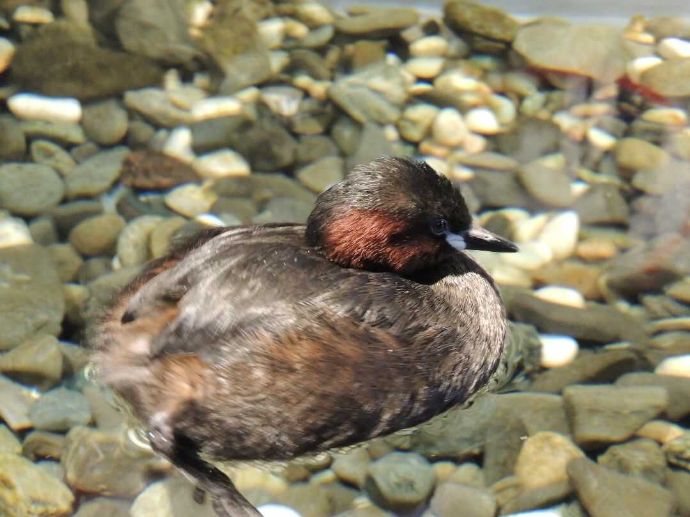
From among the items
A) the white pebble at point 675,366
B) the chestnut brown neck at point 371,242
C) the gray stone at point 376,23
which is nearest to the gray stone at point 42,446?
the chestnut brown neck at point 371,242

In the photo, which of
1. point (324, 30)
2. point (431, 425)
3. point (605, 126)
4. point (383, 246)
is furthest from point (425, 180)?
point (324, 30)

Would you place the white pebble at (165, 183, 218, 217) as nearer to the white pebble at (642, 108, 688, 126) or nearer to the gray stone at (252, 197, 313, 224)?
the gray stone at (252, 197, 313, 224)

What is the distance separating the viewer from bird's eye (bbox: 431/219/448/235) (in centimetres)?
377

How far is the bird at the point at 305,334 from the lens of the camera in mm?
3439

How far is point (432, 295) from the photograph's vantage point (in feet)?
12.5

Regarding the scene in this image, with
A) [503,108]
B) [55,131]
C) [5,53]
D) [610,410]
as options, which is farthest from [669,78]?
[5,53]

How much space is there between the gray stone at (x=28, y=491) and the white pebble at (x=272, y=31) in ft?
10.2

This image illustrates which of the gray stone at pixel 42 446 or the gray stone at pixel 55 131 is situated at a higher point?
the gray stone at pixel 55 131

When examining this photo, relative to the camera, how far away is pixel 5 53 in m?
5.82

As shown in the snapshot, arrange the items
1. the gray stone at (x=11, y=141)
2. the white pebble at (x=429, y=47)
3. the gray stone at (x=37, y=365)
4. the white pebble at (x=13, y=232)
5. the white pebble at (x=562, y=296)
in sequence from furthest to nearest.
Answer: the white pebble at (x=429, y=47) → the gray stone at (x=11, y=141) → the white pebble at (x=13, y=232) → the white pebble at (x=562, y=296) → the gray stone at (x=37, y=365)

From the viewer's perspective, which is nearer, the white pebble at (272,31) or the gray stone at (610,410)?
the gray stone at (610,410)

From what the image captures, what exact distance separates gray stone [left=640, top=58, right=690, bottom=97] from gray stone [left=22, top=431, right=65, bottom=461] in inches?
146

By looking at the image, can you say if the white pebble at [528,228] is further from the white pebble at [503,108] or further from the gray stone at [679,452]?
the gray stone at [679,452]

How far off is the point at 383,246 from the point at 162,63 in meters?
2.71
